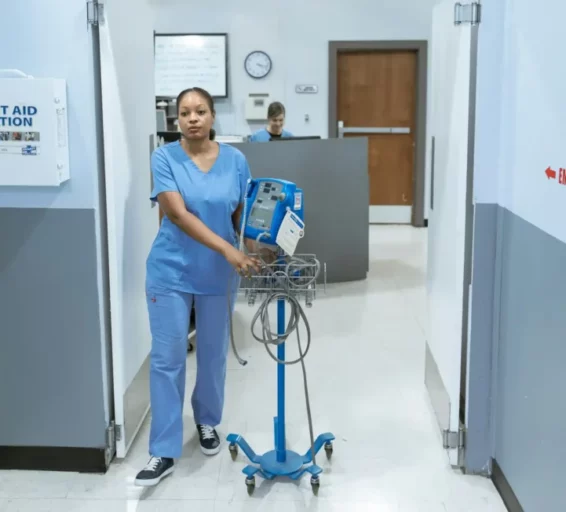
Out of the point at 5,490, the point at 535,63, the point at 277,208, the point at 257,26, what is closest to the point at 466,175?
the point at 535,63

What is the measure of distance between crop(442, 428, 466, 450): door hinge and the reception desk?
2.63 metres

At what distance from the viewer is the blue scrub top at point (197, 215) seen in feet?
8.21

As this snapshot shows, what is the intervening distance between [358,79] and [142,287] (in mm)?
5229

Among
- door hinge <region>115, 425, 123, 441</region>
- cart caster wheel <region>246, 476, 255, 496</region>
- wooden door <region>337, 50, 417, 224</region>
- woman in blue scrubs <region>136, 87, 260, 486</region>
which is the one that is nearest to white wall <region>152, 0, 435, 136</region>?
wooden door <region>337, 50, 417, 224</region>

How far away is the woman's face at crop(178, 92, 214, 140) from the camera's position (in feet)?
8.25

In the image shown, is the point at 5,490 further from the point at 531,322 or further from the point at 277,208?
the point at 531,322

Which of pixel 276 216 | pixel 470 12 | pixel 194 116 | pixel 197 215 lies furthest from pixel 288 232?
pixel 470 12

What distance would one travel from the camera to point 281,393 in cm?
252

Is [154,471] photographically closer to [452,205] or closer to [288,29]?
[452,205]

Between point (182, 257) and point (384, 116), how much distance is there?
18.3 ft

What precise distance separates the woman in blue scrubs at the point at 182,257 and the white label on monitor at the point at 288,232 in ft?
1.02

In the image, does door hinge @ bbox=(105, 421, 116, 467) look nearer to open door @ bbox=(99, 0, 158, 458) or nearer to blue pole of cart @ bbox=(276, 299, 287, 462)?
open door @ bbox=(99, 0, 158, 458)

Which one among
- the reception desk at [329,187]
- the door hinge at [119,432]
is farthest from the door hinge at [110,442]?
the reception desk at [329,187]

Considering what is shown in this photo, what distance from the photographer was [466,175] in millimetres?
2447
